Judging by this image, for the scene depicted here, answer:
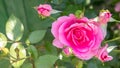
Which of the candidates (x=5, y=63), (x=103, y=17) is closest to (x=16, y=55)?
(x=5, y=63)

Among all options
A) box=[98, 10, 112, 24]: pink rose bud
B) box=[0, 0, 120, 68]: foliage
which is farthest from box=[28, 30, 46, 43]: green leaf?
box=[98, 10, 112, 24]: pink rose bud

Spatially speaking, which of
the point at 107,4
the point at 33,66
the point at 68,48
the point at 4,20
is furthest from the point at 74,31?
the point at 107,4

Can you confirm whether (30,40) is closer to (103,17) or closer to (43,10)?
(43,10)

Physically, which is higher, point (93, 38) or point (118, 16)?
point (93, 38)

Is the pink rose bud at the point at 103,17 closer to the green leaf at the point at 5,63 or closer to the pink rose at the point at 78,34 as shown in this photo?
the pink rose at the point at 78,34

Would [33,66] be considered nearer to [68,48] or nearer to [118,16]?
[68,48]
